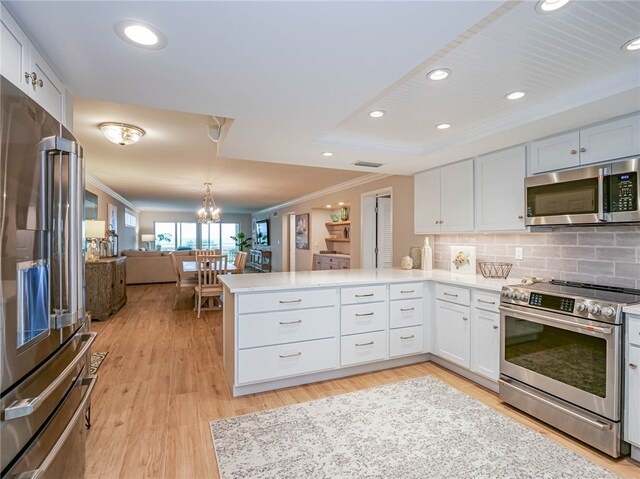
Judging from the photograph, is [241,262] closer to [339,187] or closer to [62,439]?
[339,187]

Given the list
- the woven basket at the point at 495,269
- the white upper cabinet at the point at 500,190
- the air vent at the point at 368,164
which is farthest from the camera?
the air vent at the point at 368,164

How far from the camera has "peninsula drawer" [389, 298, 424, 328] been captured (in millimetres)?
3172

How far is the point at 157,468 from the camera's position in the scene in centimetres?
181

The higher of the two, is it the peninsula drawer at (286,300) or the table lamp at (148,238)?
the table lamp at (148,238)

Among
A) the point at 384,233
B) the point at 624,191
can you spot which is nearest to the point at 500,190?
the point at 624,191

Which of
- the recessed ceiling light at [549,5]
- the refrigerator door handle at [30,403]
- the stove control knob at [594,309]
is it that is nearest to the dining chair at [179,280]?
the refrigerator door handle at [30,403]

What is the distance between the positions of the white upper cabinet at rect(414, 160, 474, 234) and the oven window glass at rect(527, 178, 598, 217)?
2.21 ft

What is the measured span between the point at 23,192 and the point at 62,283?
14.6 inches

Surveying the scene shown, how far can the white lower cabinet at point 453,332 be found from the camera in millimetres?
2920

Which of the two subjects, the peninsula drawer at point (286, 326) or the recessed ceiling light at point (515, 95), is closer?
the recessed ceiling light at point (515, 95)

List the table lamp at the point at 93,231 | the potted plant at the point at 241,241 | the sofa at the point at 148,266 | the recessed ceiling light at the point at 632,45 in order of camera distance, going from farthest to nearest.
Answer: the potted plant at the point at 241,241 → the sofa at the point at 148,266 → the table lamp at the point at 93,231 → the recessed ceiling light at the point at 632,45

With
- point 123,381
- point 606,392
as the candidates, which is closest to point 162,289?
point 123,381

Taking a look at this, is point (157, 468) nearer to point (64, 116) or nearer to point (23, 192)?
point (23, 192)

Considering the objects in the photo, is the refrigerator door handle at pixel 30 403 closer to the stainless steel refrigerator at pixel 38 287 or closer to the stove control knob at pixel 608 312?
the stainless steel refrigerator at pixel 38 287
